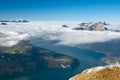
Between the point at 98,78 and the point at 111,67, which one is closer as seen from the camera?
the point at 98,78

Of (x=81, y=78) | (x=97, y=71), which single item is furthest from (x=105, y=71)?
(x=81, y=78)

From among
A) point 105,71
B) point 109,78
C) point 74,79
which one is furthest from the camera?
point 74,79

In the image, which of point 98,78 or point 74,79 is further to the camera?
point 74,79

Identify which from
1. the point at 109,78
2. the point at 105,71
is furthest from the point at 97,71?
the point at 109,78

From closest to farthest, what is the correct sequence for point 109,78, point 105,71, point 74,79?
point 109,78 → point 105,71 → point 74,79

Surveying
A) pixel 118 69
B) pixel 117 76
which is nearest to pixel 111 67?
pixel 118 69

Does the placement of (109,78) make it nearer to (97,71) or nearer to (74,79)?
(97,71)

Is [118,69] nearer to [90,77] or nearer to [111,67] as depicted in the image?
[111,67]
